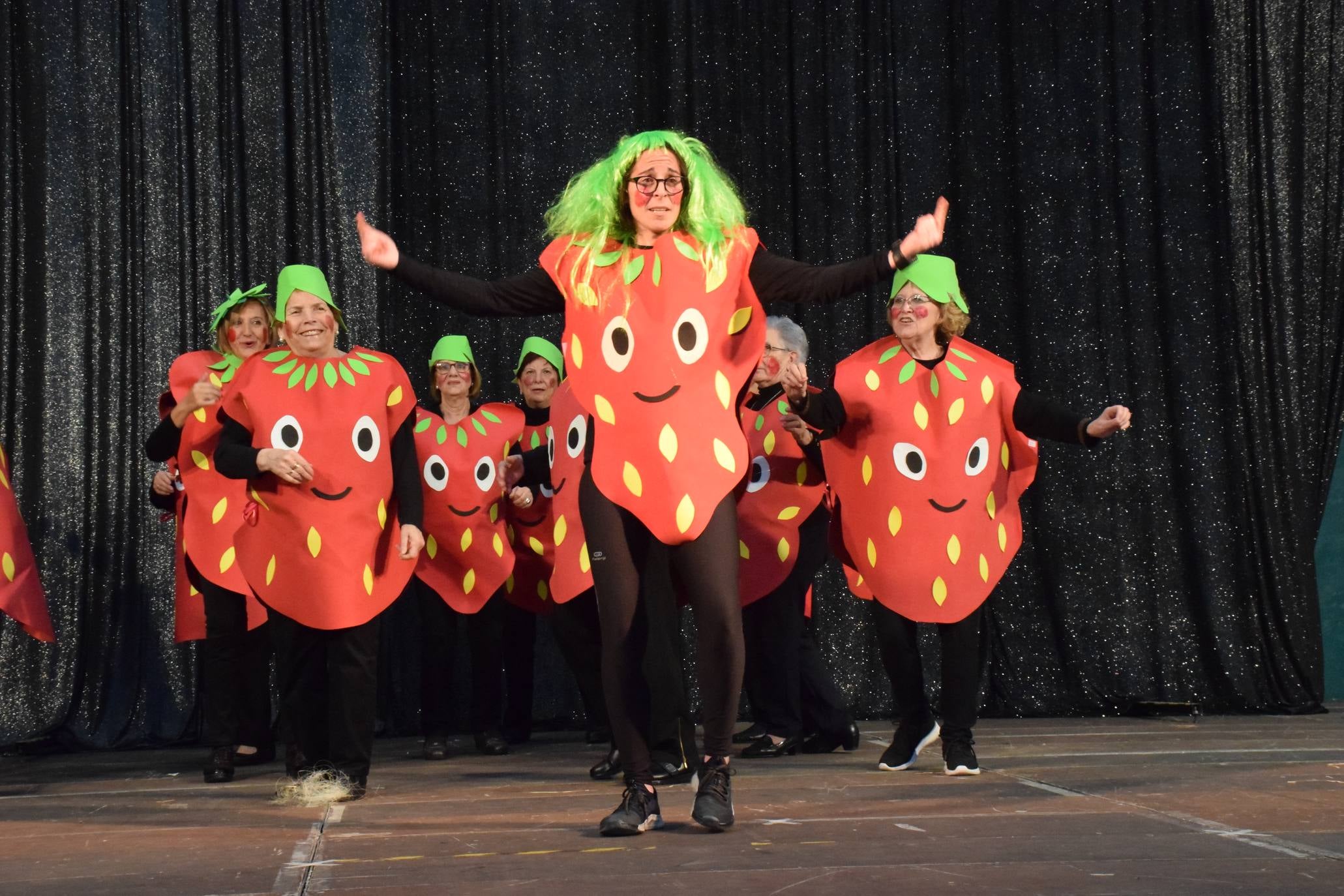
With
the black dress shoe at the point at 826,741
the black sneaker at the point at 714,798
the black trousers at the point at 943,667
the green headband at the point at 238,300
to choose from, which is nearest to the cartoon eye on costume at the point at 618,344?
the black sneaker at the point at 714,798

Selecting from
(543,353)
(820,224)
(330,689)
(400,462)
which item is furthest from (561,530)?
(820,224)

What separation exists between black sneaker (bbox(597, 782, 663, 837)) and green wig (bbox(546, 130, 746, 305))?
1030 mm

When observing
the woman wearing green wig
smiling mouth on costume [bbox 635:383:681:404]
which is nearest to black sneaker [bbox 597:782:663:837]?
the woman wearing green wig

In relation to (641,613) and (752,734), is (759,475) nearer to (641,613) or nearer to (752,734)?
(752,734)

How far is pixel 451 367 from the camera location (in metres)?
4.94

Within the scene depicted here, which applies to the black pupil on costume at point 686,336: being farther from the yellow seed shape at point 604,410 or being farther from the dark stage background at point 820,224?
the dark stage background at point 820,224

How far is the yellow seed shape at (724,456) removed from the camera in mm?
2799

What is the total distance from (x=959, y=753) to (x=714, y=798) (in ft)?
3.90

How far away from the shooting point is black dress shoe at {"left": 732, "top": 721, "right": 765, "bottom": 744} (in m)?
4.43

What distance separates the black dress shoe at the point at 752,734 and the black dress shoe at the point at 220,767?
1.50 metres

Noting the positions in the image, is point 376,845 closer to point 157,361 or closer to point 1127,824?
point 1127,824

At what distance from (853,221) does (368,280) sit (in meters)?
2.11

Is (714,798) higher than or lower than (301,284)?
lower

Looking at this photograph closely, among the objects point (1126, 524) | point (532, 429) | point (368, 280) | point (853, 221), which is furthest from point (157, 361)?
point (1126, 524)
